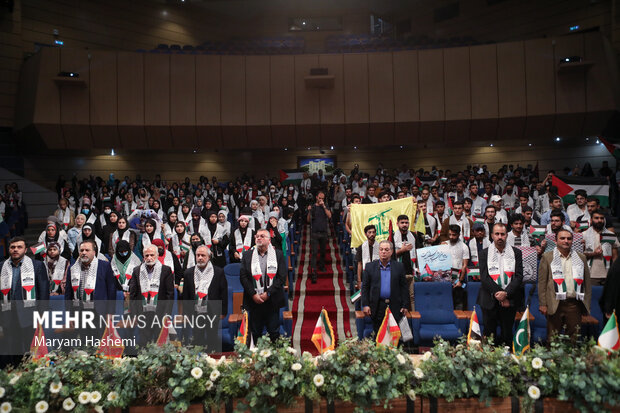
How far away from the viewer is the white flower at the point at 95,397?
2411 millimetres

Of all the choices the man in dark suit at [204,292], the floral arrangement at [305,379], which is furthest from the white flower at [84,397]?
the man in dark suit at [204,292]

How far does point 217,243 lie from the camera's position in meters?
6.95

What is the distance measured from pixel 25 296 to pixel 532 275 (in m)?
5.41

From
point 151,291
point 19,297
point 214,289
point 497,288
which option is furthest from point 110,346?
point 497,288

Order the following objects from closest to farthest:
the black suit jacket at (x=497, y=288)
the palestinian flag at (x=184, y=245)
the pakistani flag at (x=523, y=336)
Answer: the pakistani flag at (x=523, y=336) → the black suit jacket at (x=497, y=288) → the palestinian flag at (x=184, y=245)

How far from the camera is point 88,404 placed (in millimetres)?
2482

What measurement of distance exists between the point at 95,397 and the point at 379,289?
9.04ft

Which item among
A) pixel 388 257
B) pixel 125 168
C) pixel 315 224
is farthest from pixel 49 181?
pixel 388 257

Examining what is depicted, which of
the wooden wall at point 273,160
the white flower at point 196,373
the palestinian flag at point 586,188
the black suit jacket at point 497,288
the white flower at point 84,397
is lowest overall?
the white flower at point 84,397

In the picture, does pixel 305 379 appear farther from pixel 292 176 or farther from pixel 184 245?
pixel 292 176

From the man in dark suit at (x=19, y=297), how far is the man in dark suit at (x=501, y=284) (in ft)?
15.0

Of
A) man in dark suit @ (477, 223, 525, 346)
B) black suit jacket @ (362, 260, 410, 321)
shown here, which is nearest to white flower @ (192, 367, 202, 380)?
black suit jacket @ (362, 260, 410, 321)

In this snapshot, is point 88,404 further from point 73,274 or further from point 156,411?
point 73,274

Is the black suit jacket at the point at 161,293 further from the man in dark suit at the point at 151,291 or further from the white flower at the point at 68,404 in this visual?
the white flower at the point at 68,404
